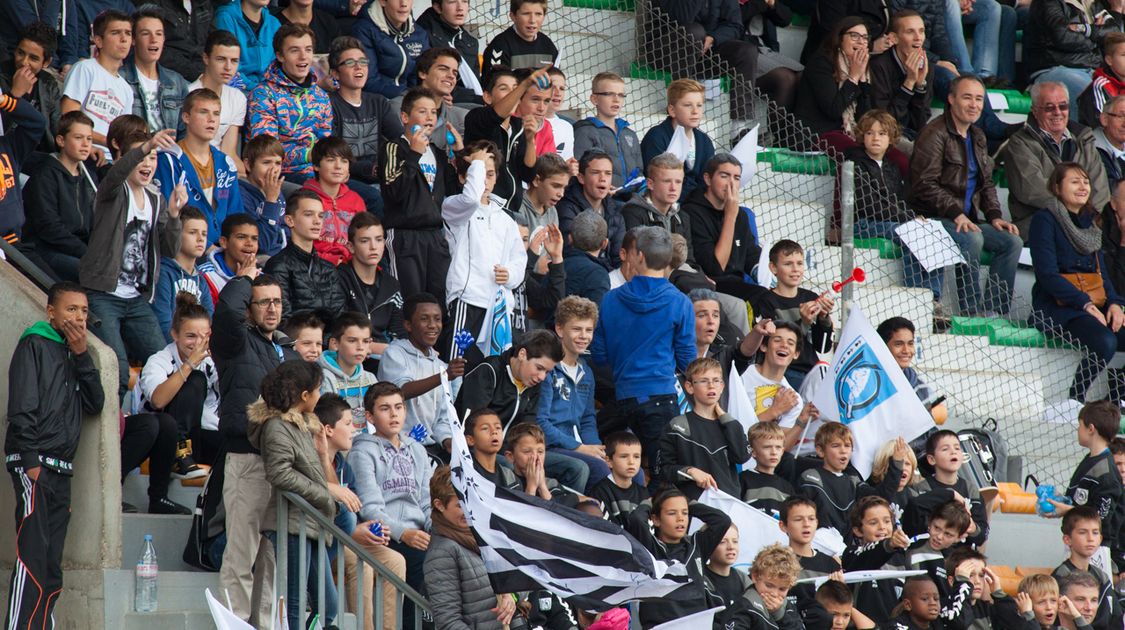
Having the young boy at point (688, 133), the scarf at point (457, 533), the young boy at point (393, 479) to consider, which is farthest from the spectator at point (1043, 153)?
the scarf at point (457, 533)

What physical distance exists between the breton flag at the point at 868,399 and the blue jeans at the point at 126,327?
415 centimetres

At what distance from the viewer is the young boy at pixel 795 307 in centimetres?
1245

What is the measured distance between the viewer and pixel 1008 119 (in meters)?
16.9

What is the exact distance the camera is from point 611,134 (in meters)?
13.7

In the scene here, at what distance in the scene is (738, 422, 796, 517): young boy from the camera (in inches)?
431

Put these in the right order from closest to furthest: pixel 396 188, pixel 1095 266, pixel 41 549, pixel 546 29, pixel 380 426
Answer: pixel 41 549
pixel 380 426
pixel 396 188
pixel 1095 266
pixel 546 29

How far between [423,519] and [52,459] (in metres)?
1.93

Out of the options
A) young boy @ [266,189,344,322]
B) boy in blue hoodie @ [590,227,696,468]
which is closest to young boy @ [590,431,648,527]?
boy in blue hoodie @ [590,227,696,468]

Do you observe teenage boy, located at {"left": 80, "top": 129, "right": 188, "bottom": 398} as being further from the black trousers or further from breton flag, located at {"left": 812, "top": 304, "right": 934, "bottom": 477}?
breton flag, located at {"left": 812, "top": 304, "right": 934, "bottom": 477}

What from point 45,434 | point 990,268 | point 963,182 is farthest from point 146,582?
point 963,182

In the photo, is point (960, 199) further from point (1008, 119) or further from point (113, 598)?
point (113, 598)

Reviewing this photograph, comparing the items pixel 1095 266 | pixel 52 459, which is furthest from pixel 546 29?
pixel 52 459

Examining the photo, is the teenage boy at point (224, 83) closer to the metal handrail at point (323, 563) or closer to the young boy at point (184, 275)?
the young boy at point (184, 275)

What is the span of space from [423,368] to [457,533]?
1.88 m
